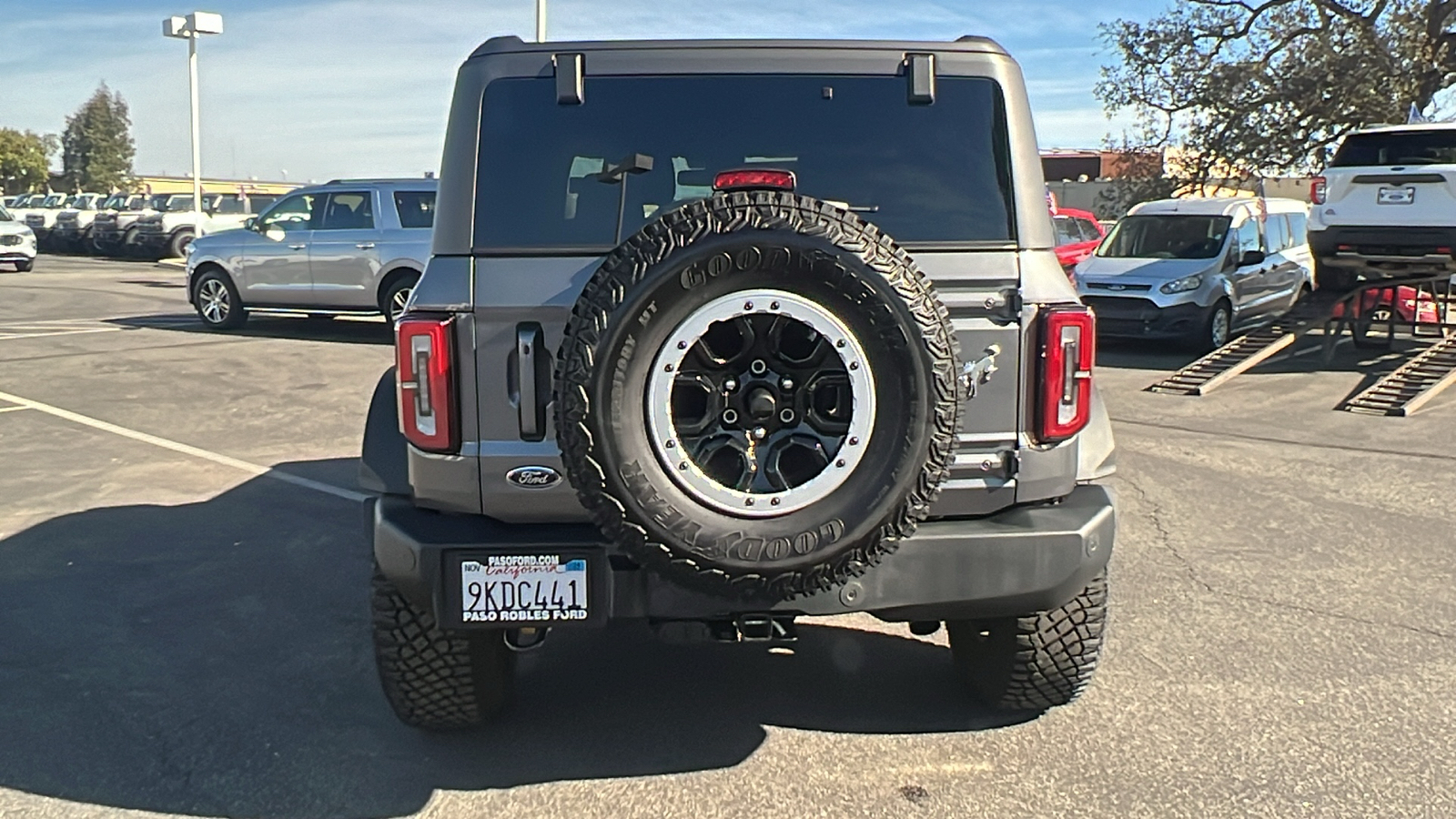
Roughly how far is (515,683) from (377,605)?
789mm

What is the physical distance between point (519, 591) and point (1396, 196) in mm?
12108

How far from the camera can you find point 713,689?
4.20 metres

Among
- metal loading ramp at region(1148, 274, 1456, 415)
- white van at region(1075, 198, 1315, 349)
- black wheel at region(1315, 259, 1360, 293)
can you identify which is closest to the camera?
metal loading ramp at region(1148, 274, 1456, 415)

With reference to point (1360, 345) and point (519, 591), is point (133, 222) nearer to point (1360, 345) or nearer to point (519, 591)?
point (1360, 345)

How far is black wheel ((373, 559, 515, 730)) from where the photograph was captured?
357cm

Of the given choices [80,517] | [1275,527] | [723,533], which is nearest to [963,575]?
[723,533]

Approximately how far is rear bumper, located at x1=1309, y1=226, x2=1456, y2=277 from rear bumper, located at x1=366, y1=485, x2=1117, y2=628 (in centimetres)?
1082

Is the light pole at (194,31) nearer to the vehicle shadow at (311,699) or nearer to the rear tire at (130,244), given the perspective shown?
the rear tire at (130,244)

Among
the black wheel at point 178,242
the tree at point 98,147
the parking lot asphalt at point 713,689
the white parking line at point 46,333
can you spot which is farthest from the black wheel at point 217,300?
the tree at point 98,147

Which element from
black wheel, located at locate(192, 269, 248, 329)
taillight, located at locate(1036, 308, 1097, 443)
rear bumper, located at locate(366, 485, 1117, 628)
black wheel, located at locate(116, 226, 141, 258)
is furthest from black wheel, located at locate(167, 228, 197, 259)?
taillight, located at locate(1036, 308, 1097, 443)

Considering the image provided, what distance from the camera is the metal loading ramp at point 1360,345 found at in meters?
10.4

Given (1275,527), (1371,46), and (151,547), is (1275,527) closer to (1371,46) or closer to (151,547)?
(151,547)

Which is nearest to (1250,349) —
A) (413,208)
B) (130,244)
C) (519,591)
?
(413,208)

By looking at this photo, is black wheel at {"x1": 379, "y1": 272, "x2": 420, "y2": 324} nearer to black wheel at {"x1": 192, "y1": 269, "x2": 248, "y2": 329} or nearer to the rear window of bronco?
black wheel at {"x1": 192, "y1": 269, "x2": 248, "y2": 329}
